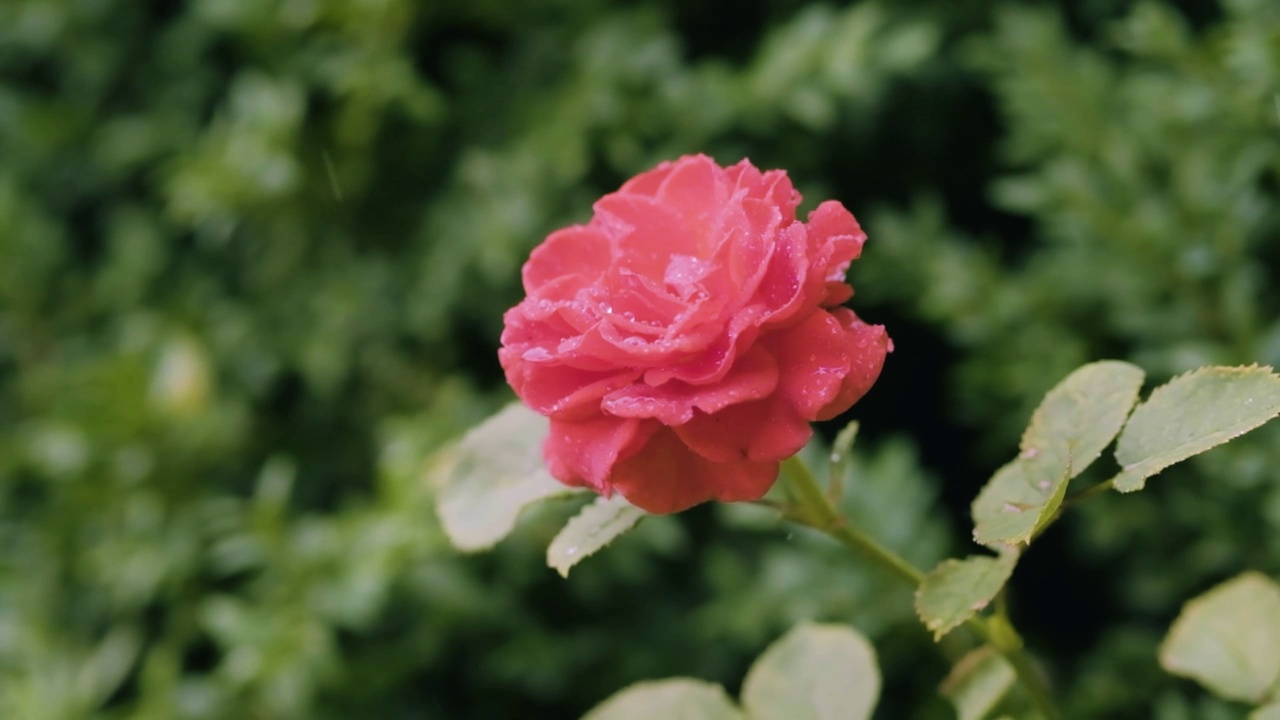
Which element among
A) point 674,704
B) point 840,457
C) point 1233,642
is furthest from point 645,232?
point 1233,642

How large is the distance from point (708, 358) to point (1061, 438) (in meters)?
0.20

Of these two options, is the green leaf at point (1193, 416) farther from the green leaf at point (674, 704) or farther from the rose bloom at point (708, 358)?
the green leaf at point (674, 704)

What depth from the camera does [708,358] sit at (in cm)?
46

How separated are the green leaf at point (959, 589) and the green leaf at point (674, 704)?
199 mm

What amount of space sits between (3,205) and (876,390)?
116 centimetres

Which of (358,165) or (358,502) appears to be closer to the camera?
(358,502)

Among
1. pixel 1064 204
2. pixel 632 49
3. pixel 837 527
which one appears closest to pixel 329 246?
pixel 632 49

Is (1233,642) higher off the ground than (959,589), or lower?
lower

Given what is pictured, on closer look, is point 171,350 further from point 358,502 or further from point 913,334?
point 913,334

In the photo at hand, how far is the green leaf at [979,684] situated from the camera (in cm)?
62

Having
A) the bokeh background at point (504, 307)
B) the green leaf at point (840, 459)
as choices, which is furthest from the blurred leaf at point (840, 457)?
the bokeh background at point (504, 307)

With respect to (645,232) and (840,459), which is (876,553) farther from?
(645,232)

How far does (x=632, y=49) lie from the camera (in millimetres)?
1261

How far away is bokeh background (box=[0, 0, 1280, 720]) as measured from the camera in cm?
100
